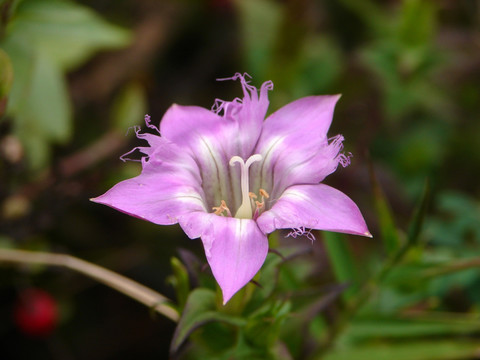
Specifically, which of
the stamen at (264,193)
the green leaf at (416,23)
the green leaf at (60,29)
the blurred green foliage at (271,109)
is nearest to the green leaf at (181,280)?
the blurred green foliage at (271,109)

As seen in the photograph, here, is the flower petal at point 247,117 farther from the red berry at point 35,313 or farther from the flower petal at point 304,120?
the red berry at point 35,313

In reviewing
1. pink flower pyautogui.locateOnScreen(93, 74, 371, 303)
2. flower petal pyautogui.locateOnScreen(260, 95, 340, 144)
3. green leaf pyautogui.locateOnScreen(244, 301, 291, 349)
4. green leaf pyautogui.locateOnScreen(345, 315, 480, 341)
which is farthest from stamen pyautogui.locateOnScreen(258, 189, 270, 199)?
green leaf pyautogui.locateOnScreen(345, 315, 480, 341)

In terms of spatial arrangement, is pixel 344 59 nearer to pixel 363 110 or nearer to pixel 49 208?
pixel 363 110

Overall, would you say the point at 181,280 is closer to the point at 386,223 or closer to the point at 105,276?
the point at 105,276

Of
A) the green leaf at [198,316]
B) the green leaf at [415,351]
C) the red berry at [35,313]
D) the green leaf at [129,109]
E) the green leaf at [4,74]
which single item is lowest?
the red berry at [35,313]

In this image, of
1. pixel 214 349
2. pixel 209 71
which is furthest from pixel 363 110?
pixel 214 349
